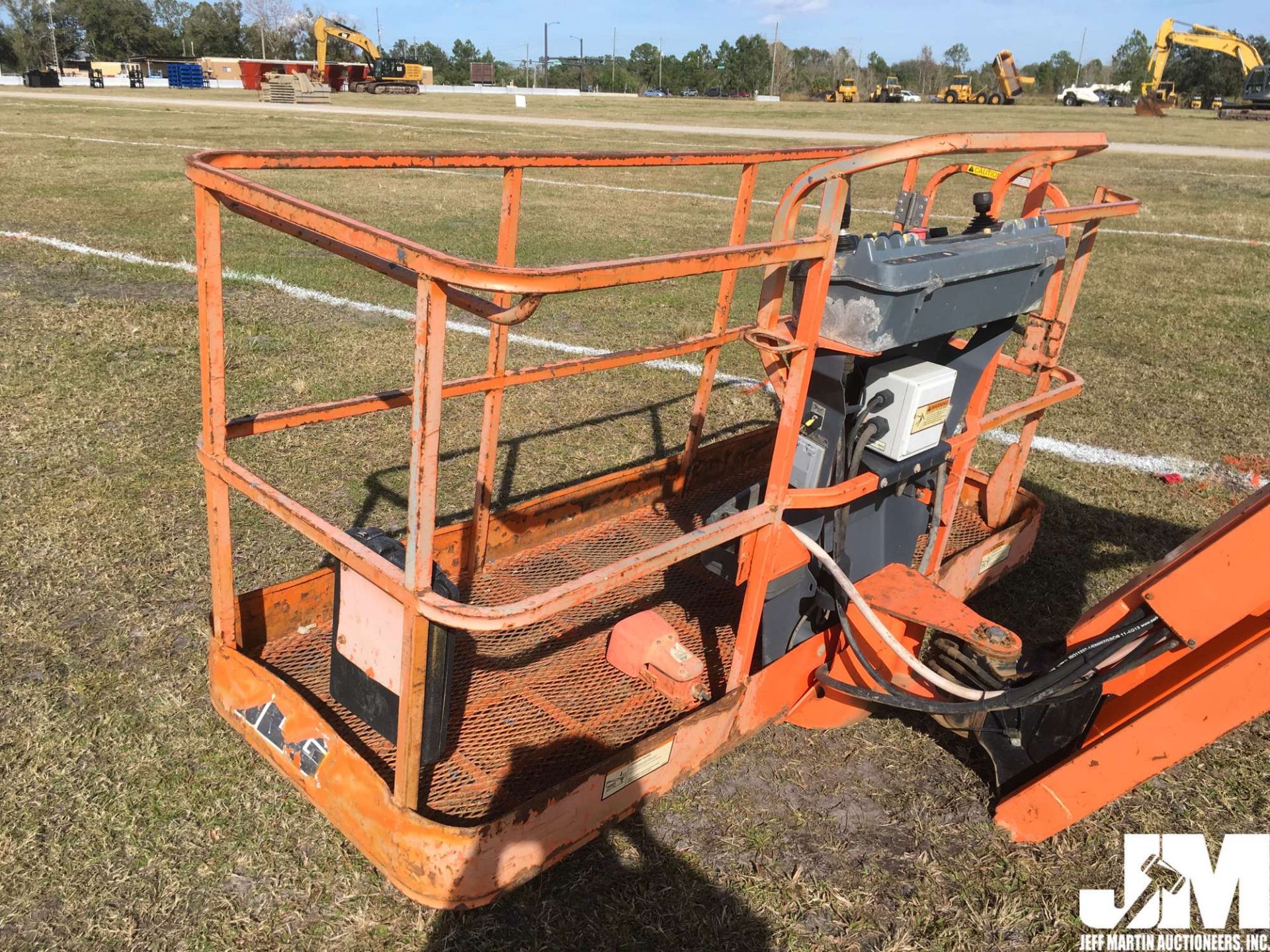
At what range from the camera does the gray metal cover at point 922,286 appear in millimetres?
2391

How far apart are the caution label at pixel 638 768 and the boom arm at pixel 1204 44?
156ft

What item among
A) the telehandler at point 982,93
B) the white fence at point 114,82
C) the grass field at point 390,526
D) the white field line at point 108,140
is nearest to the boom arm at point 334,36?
the white fence at point 114,82

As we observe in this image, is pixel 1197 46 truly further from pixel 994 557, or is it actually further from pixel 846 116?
pixel 994 557

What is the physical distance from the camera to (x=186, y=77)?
2244 inches

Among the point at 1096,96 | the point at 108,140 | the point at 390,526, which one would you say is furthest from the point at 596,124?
the point at 1096,96

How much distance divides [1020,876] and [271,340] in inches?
231

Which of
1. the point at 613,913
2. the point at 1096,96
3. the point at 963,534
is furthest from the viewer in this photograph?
the point at 1096,96

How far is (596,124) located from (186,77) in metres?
41.1

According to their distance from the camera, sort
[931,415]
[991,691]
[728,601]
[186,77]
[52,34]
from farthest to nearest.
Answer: [52,34], [186,77], [728,601], [931,415], [991,691]

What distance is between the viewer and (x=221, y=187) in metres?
2.14

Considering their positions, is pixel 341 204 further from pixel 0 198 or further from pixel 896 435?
pixel 896 435

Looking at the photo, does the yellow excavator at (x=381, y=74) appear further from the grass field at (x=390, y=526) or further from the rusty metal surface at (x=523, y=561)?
the rusty metal surface at (x=523, y=561)

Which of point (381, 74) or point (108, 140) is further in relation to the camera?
point (381, 74)

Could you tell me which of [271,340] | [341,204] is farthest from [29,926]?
[341,204]
